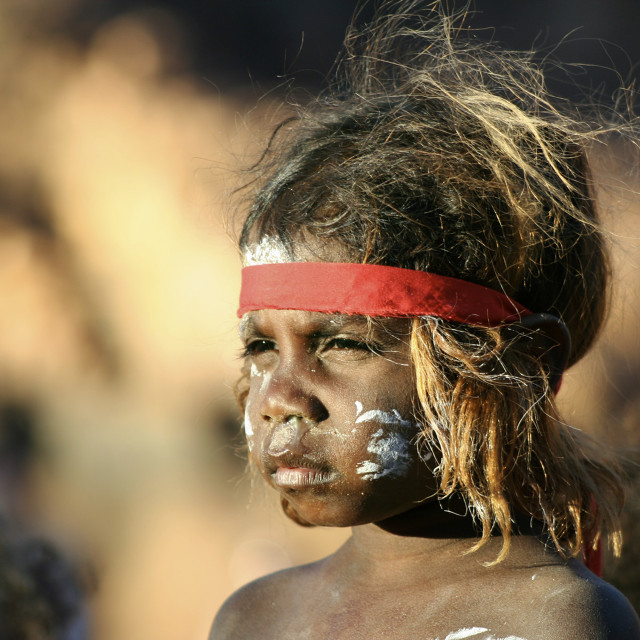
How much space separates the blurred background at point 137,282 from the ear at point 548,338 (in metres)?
2.68

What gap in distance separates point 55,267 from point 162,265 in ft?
2.37

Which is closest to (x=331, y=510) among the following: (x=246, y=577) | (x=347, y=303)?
(x=347, y=303)

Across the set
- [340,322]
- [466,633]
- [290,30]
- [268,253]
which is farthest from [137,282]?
[466,633]

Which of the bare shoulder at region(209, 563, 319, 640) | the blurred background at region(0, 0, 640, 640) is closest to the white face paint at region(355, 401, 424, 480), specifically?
the bare shoulder at region(209, 563, 319, 640)

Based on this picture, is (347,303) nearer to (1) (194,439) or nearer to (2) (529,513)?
(2) (529,513)

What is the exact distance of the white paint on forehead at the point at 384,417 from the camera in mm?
1392

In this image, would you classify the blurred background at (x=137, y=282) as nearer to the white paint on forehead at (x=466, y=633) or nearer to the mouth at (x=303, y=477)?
the mouth at (x=303, y=477)

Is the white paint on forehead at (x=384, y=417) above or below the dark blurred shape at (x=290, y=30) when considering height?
below

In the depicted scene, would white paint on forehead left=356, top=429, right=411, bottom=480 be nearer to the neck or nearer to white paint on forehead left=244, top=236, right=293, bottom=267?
the neck

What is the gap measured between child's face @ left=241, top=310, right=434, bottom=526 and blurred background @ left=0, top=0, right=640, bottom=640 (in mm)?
2658

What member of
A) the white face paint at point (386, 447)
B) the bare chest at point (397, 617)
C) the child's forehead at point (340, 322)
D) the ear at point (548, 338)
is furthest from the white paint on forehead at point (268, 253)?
the bare chest at point (397, 617)

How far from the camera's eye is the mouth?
1.41 m

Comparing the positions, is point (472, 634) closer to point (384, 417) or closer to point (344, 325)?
point (384, 417)

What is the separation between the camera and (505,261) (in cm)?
150
